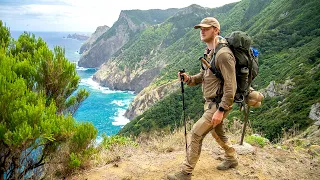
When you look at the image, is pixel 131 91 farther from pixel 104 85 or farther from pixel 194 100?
pixel 194 100

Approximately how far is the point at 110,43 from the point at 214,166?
163 meters

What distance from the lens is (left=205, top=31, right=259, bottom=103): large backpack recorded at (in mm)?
3645

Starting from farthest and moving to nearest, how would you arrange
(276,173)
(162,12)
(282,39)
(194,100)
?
Answer: (162,12) → (282,39) → (194,100) → (276,173)

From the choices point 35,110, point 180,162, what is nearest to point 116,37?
point 180,162

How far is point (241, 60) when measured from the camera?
369cm

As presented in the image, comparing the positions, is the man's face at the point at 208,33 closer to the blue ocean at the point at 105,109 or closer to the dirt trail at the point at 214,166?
the dirt trail at the point at 214,166

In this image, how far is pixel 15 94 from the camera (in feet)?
10.6

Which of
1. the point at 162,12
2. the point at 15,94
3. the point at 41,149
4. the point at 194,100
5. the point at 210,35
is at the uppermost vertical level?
the point at 162,12

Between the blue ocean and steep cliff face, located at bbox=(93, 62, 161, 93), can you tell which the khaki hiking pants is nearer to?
the blue ocean

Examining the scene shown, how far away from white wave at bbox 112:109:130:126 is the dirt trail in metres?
63.2

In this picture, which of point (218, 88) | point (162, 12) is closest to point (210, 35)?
point (218, 88)

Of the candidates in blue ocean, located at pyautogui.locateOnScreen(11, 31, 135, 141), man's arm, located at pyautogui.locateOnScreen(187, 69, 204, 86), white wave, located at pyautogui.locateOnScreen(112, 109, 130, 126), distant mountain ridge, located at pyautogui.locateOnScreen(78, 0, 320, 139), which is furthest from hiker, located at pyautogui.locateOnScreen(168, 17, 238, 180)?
white wave, located at pyautogui.locateOnScreen(112, 109, 130, 126)

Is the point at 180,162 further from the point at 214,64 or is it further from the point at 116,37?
the point at 116,37

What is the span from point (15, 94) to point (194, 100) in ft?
145
